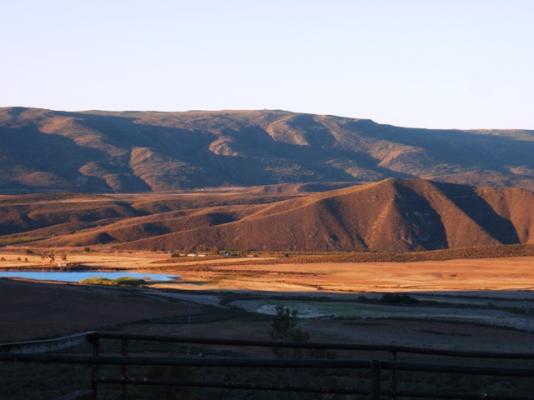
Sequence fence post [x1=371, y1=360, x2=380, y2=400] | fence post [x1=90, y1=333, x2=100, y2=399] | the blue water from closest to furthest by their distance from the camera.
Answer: fence post [x1=371, y1=360, x2=380, y2=400], fence post [x1=90, y1=333, x2=100, y2=399], the blue water

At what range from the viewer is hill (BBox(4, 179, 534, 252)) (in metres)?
116

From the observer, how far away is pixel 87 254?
10694cm

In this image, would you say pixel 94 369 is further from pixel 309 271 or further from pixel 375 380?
pixel 309 271

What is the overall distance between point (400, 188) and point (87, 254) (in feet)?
135

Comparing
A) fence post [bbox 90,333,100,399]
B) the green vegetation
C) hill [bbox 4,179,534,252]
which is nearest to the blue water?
the green vegetation

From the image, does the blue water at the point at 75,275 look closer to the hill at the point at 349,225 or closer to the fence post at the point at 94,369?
the hill at the point at 349,225

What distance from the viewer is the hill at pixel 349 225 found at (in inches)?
4552

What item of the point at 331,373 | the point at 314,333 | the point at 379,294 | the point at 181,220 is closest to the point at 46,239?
the point at 181,220

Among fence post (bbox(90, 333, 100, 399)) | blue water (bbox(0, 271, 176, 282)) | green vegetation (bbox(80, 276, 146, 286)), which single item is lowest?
blue water (bbox(0, 271, 176, 282))

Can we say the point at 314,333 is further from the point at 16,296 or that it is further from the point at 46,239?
the point at 46,239

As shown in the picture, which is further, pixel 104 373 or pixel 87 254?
pixel 87 254

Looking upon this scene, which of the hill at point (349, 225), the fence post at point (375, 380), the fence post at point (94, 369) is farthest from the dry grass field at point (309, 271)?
the fence post at point (375, 380)

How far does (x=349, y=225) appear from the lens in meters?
119

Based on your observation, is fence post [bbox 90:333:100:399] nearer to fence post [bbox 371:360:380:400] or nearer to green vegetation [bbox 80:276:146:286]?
fence post [bbox 371:360:380:400]
